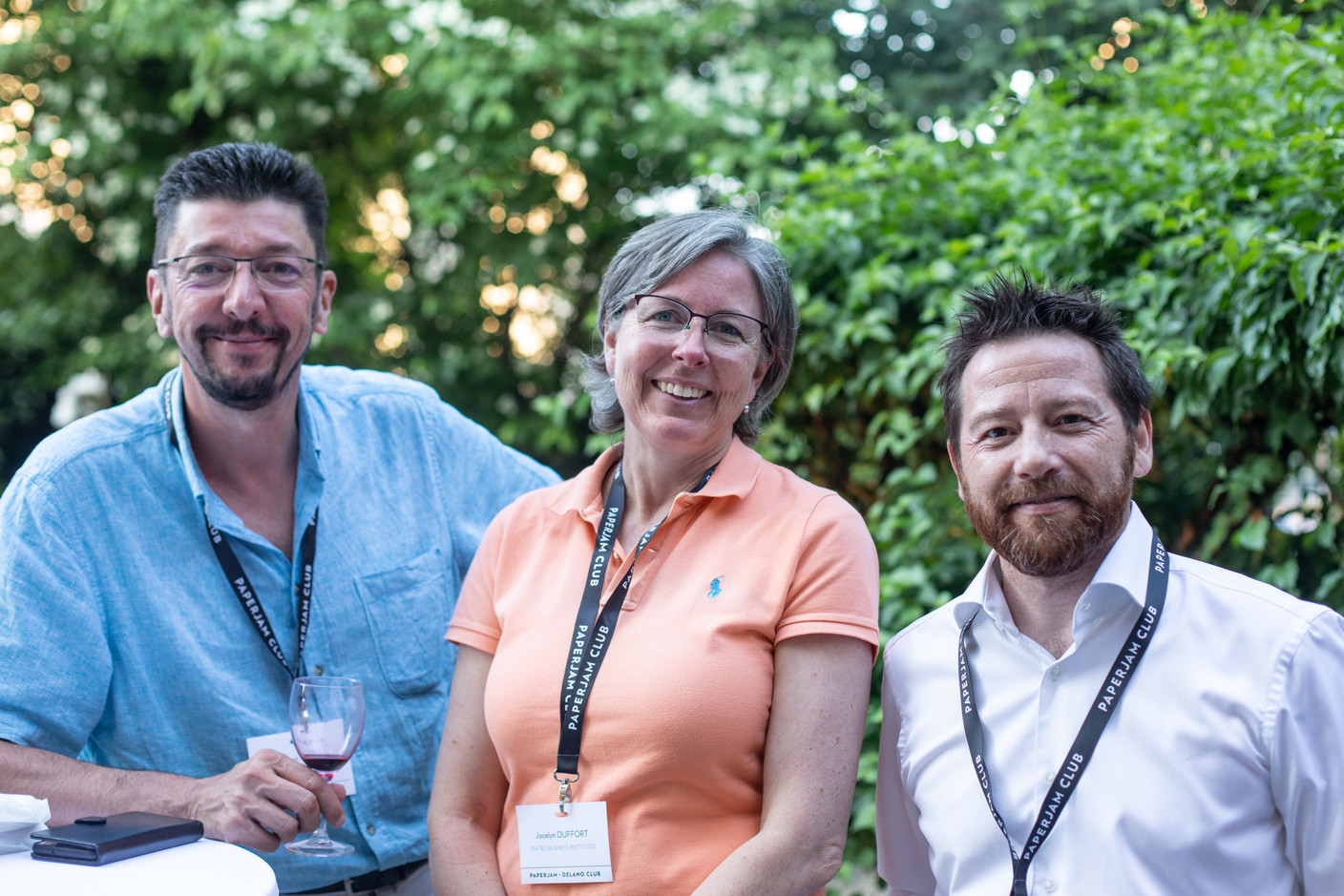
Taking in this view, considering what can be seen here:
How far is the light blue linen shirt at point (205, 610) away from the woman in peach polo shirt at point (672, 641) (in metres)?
0.42

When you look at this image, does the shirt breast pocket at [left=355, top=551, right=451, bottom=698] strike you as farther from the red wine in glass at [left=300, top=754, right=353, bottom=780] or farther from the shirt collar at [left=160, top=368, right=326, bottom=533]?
the red wine in glass at [left=300, top=754, right=353, bottom=780]

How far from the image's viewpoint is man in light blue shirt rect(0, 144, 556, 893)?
7.73ft

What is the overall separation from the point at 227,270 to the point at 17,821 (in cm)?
136

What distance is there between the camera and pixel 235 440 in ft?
9.01

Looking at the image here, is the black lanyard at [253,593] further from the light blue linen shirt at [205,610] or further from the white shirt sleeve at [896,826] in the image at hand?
the white shirt sleeve at [896,826]

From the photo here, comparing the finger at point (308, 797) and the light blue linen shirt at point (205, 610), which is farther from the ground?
the light blue linen shirt at point (205, 610)

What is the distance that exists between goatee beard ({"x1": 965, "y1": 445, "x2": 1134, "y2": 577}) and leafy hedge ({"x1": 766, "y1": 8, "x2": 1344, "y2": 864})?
0.92m

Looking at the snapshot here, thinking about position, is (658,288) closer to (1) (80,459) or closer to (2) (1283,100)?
(1) (80,459)

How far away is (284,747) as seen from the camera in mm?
2561

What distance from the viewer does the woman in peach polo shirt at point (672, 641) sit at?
6.65 ft

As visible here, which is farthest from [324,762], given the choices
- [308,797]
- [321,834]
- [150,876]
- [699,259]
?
[699,259]

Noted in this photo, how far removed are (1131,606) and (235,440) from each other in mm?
2134

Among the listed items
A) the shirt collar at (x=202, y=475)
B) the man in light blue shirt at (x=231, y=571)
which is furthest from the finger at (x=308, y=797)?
the shirt collar at (x=202, y=475)

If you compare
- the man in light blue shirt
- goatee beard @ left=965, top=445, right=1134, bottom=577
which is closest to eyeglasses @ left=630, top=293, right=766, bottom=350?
goatee beard @ left=965, top=445, right=1134, bottom=577
